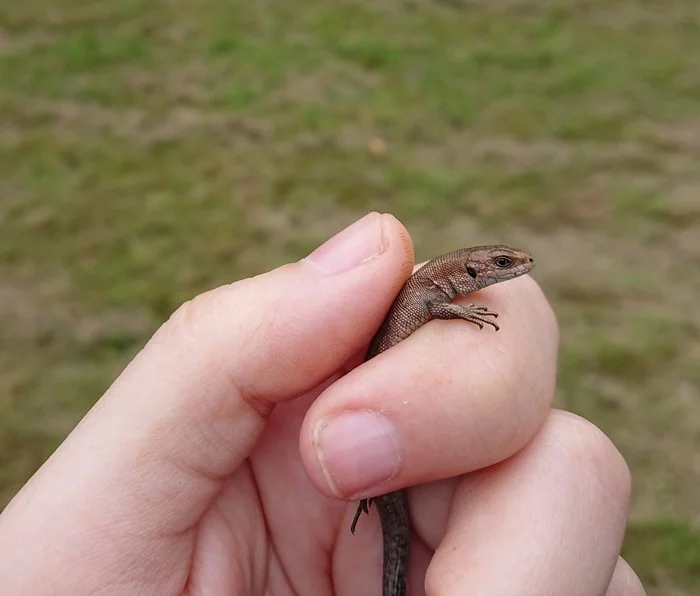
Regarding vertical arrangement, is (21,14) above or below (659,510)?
above

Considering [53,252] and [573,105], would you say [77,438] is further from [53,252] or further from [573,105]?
[573,105]

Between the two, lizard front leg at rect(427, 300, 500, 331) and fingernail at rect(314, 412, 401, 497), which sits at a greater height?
lizard front leg at rect(427, 300, 500, 331)

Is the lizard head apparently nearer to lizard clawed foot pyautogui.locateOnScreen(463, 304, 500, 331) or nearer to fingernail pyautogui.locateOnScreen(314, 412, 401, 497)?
lizard clawed foot pyautogui.locateOnScreen(463, 304, 500, 331)

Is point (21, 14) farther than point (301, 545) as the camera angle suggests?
Yes

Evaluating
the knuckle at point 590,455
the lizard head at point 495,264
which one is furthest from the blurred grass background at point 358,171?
the lizard head at point 495,264

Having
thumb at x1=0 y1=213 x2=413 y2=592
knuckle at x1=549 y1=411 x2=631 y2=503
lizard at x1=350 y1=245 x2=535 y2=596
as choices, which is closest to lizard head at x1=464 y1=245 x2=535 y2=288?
lizard at x1=350 y1=245 x2=535 y2=596

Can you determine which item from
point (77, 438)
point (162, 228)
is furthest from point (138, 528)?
point (162, 228)
